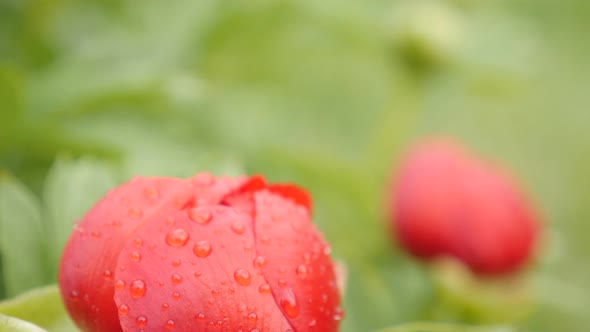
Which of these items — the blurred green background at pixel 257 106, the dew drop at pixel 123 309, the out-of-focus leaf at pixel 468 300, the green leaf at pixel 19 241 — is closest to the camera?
the dew drop at pixel 123 309

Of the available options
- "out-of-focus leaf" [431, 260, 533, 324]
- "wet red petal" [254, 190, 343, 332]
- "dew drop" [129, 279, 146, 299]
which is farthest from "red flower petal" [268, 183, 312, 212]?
"out-of-focus leaf" [431, 260, 533, 324]

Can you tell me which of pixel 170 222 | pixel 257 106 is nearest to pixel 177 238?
pixel 170 222

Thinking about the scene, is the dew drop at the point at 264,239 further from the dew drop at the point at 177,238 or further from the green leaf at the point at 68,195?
the green leaf at the point at 68,195

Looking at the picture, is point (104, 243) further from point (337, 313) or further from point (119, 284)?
point (337, 313)

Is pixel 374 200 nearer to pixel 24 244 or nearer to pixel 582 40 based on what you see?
pixel 24 244

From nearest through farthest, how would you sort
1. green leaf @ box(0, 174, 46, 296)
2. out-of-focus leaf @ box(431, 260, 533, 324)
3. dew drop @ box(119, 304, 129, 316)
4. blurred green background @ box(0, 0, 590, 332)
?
dew drop @ box(119, 304, 129, 316) < green leaf @ box(0, 174, 46, 296) < blurred green background @ box(0, 0, 590, 332) < out-of-focus leaf @ box(431, 260, 533, 324)

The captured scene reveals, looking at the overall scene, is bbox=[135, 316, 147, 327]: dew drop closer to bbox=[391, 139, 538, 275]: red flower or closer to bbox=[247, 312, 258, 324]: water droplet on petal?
bbox=[247, 312, 258, 324]: water droplet on petal

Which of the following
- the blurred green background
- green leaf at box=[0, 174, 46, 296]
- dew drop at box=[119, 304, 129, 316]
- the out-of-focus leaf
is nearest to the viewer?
dew drop at box=[119, 304, 129, 316]

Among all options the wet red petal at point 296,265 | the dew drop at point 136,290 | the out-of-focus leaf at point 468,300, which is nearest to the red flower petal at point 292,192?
the wet red petal at point 296,265
